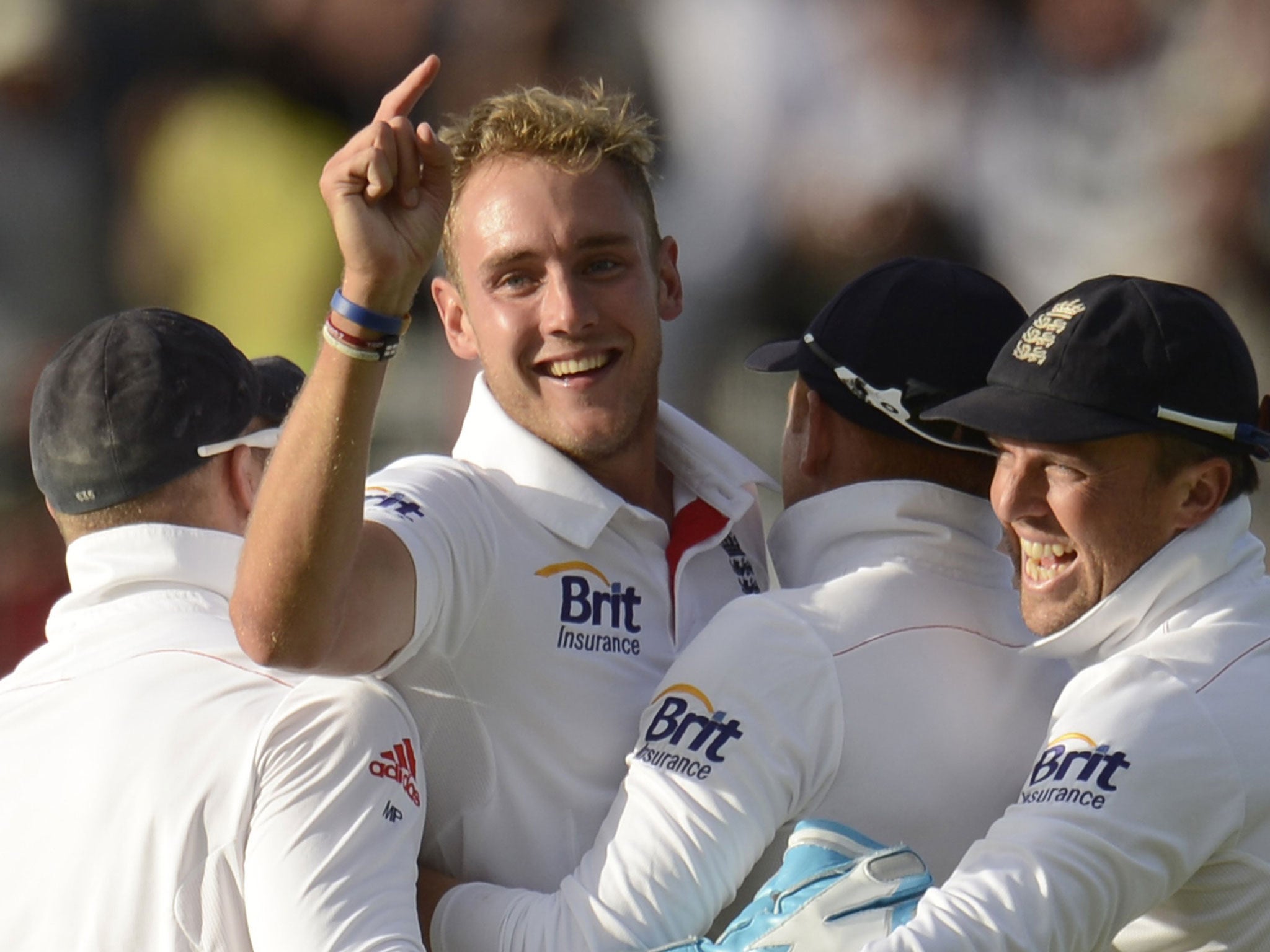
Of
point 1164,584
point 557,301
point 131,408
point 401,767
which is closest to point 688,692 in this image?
point 401,767

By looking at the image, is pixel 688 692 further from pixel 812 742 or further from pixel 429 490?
pixel 429 490

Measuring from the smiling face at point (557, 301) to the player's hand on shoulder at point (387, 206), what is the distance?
2.06 ft

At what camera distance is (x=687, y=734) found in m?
2.08

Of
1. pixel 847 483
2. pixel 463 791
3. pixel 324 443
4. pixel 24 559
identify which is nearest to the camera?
pixel 324 443

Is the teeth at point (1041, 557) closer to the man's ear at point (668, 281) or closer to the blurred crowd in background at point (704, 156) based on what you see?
the man's ear at point (668, 281)

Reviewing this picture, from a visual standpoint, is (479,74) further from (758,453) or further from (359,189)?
(359,189)

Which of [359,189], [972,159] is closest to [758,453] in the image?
[972,159]

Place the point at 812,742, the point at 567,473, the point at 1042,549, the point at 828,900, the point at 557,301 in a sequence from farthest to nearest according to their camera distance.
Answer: the point at 557,301, the point at 567,473, the point at 1042,549, the point at 812,742, the point at 828,900

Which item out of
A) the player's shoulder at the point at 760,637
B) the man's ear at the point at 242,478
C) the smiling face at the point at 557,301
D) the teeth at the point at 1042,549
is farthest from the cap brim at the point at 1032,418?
the man's ear at the point at 242,478

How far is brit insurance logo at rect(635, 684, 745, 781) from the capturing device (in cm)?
204

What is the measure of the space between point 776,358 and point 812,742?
0.85 metres

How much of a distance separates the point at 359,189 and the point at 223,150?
9.29 feet

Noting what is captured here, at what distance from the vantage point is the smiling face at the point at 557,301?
8.55 ft

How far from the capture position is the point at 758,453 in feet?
15.0
